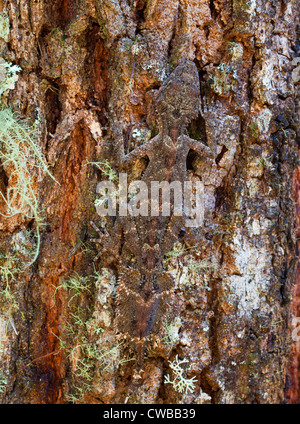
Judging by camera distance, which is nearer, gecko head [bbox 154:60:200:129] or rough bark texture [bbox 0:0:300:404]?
rough bark texture [bbox 0:0:300:404]

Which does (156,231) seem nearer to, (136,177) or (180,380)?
(136,177)

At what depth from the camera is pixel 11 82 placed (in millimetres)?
3020

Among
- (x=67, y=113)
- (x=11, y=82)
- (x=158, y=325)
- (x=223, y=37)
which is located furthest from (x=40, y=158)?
(x=223, y=37)

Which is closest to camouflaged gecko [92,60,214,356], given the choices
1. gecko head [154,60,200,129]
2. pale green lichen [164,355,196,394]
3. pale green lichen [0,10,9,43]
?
gecko head [154,60,200,129]

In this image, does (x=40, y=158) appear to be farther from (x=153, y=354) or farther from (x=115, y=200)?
(x=153, y=354)

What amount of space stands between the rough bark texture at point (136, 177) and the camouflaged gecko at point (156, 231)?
0.31ft

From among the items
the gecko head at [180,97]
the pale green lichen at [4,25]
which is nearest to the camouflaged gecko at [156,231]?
the gecko head at [180,97]

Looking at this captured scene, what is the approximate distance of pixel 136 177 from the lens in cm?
332

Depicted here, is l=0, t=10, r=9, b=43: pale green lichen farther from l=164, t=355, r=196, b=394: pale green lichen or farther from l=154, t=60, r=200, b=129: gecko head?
l=164, t=355, r=196, b=394: pale green lichen

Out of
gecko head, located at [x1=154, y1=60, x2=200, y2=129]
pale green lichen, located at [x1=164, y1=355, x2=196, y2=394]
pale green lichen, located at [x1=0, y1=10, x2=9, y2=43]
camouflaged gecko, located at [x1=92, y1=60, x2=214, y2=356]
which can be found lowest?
pale green lichen, located at [x1=164, y1=355, x2=196, y2=394]

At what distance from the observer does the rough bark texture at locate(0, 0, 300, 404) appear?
3041mm

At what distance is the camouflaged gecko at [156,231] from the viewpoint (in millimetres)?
3051

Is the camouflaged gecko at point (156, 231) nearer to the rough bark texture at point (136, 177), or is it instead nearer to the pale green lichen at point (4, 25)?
the rough bark texture at point (136, 177)

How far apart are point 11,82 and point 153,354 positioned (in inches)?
103
